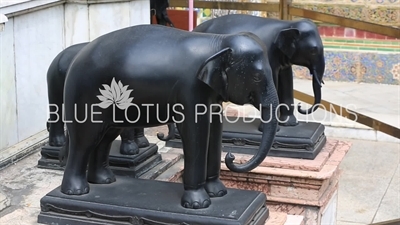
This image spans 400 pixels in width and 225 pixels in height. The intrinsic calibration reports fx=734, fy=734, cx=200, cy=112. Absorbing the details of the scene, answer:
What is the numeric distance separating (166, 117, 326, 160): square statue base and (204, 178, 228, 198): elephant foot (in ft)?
2.27

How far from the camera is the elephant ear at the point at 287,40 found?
2.31 m

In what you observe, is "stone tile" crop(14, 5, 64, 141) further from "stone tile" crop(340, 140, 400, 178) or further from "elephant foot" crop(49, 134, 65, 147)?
"stone tile" crop(340, 140, 400, 178)

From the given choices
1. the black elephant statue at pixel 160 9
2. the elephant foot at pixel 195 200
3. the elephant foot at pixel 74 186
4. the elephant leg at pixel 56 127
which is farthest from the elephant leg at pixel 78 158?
the black elephant statue at pixel 160 9

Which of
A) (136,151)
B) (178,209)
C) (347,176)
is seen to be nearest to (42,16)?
(136,151)

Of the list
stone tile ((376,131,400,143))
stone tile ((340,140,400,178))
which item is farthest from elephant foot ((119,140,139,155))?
stone tile ((376,131,400,143))

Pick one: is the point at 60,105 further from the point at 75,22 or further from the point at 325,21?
the point at 325,21

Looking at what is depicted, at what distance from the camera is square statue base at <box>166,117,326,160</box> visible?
2.48 metres

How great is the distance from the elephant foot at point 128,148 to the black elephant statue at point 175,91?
0.42 meters

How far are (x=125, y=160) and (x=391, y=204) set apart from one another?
5.50 feet

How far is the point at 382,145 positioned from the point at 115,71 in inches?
115

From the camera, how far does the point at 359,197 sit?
3545 mm

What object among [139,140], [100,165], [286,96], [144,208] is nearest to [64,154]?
[100,165]

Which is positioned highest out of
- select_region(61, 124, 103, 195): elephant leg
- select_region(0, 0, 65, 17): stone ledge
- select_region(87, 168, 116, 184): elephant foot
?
select_region(0, 0, 65, 17): stone ledge

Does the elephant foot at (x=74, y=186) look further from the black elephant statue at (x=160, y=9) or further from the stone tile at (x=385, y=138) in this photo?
the stone tile at (x=385, y=138)
